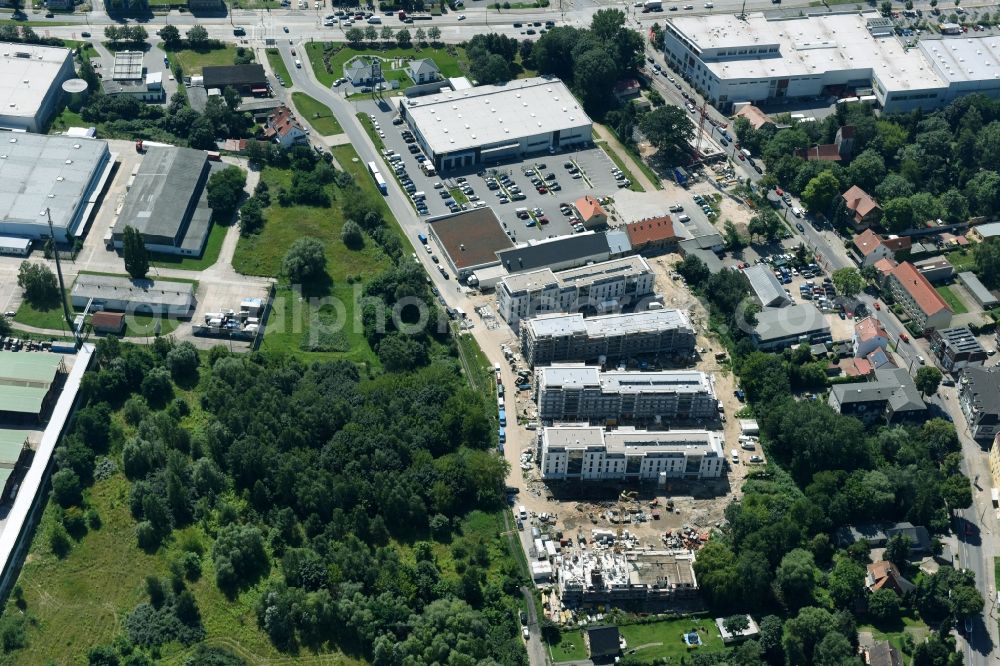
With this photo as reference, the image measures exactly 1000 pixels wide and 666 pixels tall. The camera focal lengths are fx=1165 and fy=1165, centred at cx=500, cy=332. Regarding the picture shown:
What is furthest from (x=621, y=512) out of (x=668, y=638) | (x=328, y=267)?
(x=328, y=267)

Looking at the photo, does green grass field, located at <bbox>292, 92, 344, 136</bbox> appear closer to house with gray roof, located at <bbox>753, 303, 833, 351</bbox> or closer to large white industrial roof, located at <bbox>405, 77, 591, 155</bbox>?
large white industrial roof, located at <bbox>405, 77, 591, 155</bbox>

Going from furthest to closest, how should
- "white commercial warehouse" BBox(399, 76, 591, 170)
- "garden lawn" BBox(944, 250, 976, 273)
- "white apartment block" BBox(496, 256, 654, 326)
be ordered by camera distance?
1. "white commercial warehouse" BBox(399, 76, 591, 170)
2. "garden lawn" BBox(944, 250, 976, 273)
3. "white apartment block" BBox(496, 256, 654, 326)

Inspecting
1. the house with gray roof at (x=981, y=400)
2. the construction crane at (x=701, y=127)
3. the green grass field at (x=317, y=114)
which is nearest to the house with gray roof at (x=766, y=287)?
the house with gray roof at (x=981, y=400)

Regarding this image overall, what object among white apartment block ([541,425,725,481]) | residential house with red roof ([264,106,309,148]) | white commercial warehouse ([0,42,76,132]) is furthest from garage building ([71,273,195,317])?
white apartment block ([541,425,725,481])

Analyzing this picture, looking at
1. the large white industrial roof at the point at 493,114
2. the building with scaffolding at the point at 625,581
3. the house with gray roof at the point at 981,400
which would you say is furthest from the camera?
the large white industrial roof at the point at 493,114

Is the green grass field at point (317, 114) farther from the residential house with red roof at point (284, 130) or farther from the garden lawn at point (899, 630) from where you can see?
the garden lawn at point (899, 630)

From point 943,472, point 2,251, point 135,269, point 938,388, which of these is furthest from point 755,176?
point 2,251

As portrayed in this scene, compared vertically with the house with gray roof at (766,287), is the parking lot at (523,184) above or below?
above
